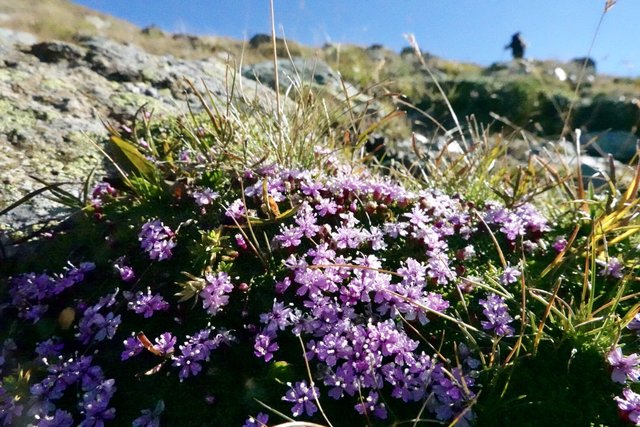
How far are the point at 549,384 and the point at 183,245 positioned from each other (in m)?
1.98

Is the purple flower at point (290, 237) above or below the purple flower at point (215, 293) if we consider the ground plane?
above

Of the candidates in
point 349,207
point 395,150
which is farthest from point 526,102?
point 349,207

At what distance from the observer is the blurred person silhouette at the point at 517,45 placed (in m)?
33.5

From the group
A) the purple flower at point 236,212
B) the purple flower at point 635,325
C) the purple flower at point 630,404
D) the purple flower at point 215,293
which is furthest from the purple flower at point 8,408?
the purple flower at point 635,325

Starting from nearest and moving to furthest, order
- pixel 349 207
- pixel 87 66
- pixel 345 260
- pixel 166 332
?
1. pixel 166 332
2. pixel 345 260
3. pixel 349 207
4. pixel 87 66

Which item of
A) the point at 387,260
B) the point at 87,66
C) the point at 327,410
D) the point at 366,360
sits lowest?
the point at 327,410

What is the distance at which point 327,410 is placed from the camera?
2.02 metres

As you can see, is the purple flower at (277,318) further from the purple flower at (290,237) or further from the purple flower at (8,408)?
the purple flower at (8,408)

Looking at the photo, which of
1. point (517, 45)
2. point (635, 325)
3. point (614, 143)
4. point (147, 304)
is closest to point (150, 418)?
point (147, 304)

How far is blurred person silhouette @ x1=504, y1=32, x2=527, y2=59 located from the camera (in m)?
33.5

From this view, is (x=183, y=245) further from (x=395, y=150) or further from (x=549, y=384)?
(x=395, y=150)

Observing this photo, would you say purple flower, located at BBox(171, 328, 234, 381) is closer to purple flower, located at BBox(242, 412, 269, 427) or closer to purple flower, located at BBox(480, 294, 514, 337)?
purple flower, located at BBox(242, 412, 269, 427)

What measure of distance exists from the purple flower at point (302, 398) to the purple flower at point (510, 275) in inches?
46.8

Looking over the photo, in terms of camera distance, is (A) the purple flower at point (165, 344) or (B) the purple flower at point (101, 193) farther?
(B) the purple flower at point (101, 193)
